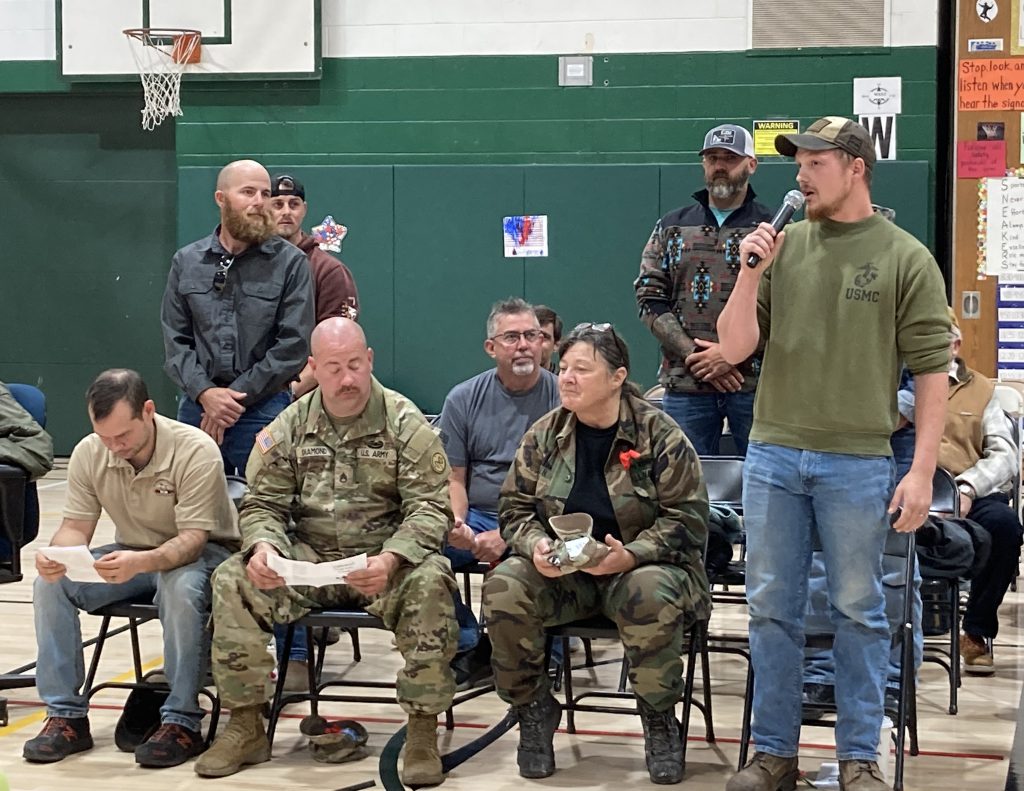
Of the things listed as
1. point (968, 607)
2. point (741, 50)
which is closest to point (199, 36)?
point (741, 50)

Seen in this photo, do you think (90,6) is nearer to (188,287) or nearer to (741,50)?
(741,50)

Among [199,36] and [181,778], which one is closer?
[181,778]

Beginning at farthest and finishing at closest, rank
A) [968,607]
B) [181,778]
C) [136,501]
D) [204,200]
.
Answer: [204,200], [968,607], [136,501], [181,778]

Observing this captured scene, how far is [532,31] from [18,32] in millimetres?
3660

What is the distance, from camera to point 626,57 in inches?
363

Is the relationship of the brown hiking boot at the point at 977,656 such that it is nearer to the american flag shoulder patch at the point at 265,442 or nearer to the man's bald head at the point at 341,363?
the man's bald head at the point at 341,363

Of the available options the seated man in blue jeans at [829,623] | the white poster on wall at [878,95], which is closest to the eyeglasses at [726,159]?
the seated man in blue jeans at [829,623]

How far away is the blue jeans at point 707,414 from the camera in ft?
17.0

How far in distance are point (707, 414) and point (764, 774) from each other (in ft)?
5.82

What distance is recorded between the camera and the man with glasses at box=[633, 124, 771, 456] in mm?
5168

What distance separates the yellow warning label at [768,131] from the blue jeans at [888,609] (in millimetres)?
5085

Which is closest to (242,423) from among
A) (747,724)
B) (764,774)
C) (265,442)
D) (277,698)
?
(265,442)

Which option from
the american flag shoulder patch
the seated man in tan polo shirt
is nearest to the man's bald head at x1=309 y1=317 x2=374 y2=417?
the american flag shoulder patch

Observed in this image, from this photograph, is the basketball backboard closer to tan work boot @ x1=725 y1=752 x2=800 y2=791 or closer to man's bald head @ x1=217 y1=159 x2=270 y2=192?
man's bald head @ x1=217 y1=159 x2=270 y2=192
